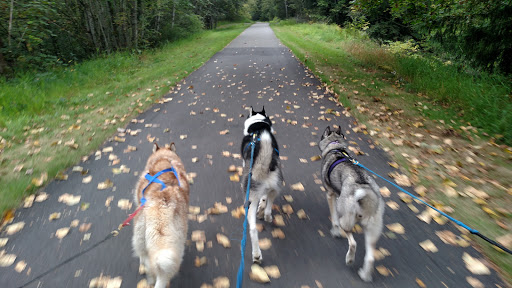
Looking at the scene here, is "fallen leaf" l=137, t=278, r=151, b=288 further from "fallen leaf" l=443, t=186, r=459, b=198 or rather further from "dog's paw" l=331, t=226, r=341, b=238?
"fallen leaf" l=443, t=186, r=459, b=198

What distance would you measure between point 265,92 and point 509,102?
6.60 metres

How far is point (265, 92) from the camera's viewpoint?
9070 mm

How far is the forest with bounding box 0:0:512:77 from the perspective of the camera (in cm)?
764

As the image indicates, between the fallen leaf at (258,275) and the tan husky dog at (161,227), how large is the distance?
→ 888 mm

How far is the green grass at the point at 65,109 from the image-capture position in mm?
4672

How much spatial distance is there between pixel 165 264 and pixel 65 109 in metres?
7.63

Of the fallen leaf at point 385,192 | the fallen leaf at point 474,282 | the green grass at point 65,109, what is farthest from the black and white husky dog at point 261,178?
the green grass at point 65,109

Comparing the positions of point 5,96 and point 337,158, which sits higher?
point 337,158

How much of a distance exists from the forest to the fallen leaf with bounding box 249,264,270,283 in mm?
8566

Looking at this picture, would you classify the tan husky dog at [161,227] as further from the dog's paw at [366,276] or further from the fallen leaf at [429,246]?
the fallen leaf at [429,246]

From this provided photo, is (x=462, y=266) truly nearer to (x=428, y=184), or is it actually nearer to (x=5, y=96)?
(x=428, y=184)

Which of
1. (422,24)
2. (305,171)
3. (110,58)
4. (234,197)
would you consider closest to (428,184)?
(305,171)

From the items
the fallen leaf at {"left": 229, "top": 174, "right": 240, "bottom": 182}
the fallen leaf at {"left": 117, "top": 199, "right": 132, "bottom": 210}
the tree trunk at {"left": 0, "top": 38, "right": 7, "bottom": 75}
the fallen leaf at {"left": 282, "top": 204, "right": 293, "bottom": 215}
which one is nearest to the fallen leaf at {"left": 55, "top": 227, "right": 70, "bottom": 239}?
the fallen leaf at {"left": 117, "top": 199, "right": 132, "bottom": 210}

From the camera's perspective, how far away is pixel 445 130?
19.6 ft
